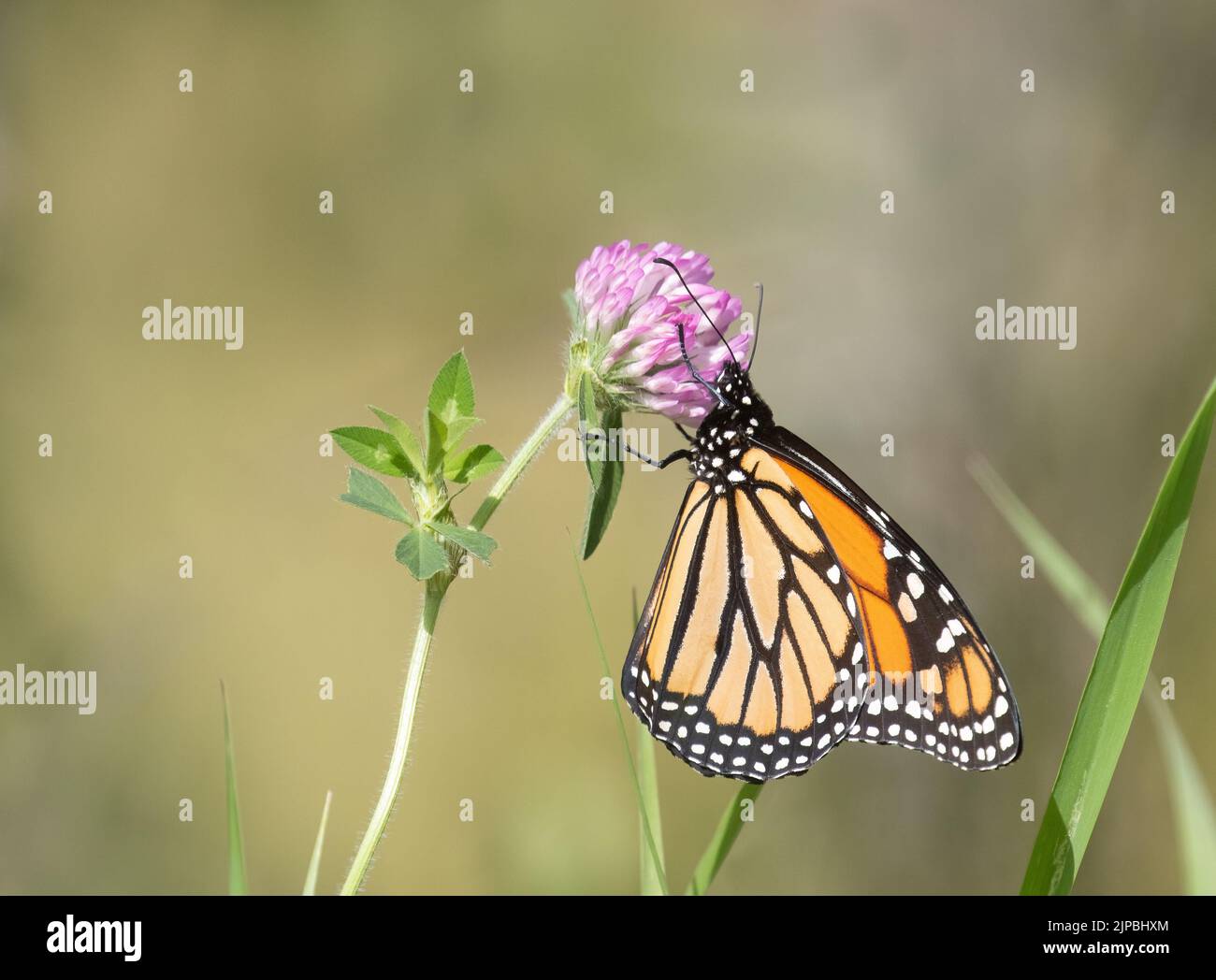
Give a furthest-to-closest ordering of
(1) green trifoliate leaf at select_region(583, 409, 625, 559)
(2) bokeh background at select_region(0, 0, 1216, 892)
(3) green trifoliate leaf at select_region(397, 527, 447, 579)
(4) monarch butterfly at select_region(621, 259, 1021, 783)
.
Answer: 1. (2) bokeh background at select_region(0, 0, 1216, 892)
2. (4) monarch butterfly at select_region(621, 259, 1021, 783)
3. (1) green trifoliate leaf at select_region(583, 409, 625, 559)
4. (3) green trifoliate leaf at select_region(397, 527, 447, 579)

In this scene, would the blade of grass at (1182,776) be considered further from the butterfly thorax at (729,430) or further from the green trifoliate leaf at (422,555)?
the green trifoliate leaf at (422,555)

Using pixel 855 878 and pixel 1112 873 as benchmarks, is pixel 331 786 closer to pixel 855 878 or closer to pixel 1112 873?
pixel 855 878

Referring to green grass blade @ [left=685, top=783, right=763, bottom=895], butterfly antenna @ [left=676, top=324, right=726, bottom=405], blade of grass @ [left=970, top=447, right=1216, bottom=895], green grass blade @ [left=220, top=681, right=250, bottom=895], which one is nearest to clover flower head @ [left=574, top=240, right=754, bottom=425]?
butterfly antenna @ [left=676, top=324, right=726, bottom=405]

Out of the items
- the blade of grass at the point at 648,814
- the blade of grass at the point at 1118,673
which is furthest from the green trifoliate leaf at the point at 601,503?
the blade of grass at the point at 1118,673

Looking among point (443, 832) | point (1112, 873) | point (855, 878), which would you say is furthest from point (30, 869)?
A: point (1112, 873)

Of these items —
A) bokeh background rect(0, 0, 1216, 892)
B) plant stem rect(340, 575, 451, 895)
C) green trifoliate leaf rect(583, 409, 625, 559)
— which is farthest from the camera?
bokeh background rect(0, 0, 1216, 892)

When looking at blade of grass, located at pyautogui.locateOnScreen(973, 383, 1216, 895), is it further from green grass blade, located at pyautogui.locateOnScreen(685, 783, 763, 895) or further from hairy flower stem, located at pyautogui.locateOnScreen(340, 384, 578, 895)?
hairy flower stem, located at pyautogui.locateOnScreen(340, 384, 578, 895)
